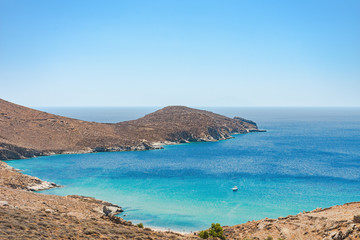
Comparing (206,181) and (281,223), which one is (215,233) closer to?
(281,223)

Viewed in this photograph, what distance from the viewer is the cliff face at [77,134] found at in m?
83.9

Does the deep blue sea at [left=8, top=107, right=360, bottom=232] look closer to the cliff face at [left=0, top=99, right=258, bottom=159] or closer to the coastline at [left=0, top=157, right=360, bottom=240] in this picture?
the cliff face at [left=0, top=99, right=258, bottom=159]

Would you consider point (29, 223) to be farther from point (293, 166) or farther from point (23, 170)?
point (293, 166)

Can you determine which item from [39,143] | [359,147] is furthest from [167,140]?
[359,147]

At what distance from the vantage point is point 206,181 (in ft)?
191

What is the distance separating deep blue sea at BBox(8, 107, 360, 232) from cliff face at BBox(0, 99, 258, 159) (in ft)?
18.5

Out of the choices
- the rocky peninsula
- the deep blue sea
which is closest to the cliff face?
the rocky peninsula

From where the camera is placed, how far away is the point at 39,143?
87062 mm

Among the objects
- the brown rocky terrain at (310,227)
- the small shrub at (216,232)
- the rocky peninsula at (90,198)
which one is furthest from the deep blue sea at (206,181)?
the brown rocky terrain at (310,227)

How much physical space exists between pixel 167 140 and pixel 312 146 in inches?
2032

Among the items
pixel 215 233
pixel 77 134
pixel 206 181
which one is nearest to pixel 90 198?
pixel 215 233

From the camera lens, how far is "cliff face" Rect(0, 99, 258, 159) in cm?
8388

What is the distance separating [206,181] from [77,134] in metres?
55.7

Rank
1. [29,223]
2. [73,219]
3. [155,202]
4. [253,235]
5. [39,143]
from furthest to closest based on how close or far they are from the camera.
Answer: [39,143], [155,202], [253,235], [73,219], [29,223]
